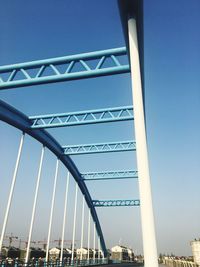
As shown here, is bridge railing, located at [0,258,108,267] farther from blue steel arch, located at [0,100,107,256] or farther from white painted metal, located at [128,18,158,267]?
white painted metal, located at [128,18,158,267]

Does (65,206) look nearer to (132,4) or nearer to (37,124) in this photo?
(37,124)

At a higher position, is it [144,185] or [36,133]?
[36,133]

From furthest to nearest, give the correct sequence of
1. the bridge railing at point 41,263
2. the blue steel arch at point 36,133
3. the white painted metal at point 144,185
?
the blue steel arch at point 36,133 < the bridge railing at point 41,263 < the white painted metal at point 144,185

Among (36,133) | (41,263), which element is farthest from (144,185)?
(41,263)

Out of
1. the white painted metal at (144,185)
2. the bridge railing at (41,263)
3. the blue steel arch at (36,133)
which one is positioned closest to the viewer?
the white painted metal at (144,185)

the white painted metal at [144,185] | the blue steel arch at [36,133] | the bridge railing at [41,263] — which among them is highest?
the blue steel arch at [36,133]

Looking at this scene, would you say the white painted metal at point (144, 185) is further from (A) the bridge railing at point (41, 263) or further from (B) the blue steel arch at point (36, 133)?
(B) the blue steel arch at point (36, 133)

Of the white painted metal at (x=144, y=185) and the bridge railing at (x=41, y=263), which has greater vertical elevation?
the white painted metal at (x=144, y=185)

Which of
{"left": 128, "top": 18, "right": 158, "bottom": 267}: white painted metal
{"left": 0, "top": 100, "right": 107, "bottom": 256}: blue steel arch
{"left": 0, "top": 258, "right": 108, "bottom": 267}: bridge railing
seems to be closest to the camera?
{"left": 128, "top": 18, "right": 158, "bottom": 267}: white painted metal

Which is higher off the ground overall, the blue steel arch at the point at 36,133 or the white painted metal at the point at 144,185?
the blue steel arch at the point at 36,133

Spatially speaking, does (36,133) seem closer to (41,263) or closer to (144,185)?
(41,263)

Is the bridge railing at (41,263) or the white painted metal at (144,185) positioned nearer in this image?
the white painted metal at (144,185)

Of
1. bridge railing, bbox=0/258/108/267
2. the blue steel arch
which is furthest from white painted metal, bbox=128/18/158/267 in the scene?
the blue steel arch

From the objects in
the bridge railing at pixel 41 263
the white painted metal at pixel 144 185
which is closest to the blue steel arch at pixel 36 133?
the bridge railing at pixel 41 263
